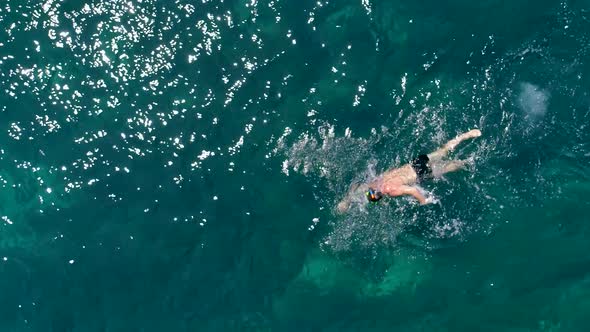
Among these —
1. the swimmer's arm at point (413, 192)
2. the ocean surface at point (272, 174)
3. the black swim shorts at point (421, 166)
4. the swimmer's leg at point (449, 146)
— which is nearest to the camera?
the swimmer's arm at point (413, 192)

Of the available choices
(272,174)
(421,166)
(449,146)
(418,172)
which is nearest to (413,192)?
(418,172)

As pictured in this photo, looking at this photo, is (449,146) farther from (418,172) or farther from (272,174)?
(272,174)

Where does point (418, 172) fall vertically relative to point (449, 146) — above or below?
below

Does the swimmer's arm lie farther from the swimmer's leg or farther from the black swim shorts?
the swimmer's leg

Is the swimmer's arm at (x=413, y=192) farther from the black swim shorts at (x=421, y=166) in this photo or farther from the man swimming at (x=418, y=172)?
the black swim shorts at (x=421, y=166)

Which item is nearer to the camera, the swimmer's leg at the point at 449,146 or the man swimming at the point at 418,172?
the man swimming at the point at 418,172

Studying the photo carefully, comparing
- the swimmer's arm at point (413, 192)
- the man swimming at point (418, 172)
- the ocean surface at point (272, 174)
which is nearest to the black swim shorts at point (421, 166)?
the man swimming at point (418, 172)

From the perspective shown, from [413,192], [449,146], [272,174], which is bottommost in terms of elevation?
[413,192]

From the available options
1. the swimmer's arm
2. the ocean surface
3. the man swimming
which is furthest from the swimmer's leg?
the swimmer's arm
